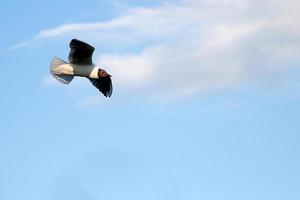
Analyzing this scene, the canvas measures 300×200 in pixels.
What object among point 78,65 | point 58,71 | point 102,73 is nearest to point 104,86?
point 102,73

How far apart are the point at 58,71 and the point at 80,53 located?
5.84 ft

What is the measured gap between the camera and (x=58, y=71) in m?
53.3

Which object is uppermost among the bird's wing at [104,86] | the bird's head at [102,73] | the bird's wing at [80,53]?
the bird's wing at [80,53]

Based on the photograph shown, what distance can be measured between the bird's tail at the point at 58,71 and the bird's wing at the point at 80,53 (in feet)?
2.28

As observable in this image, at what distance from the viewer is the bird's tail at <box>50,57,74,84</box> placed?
5289 centimetres

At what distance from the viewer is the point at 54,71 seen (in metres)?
53.5

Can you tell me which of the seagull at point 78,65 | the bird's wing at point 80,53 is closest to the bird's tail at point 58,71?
the seagull at point 78,65

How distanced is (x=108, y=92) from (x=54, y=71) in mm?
4109

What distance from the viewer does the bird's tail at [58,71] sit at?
52888mm

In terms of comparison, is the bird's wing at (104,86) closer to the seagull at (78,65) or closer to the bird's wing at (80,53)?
the seagull at (78,65)

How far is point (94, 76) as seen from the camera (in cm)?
5316

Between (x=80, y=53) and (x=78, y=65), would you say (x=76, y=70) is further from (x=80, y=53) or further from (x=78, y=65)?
(x=80, y=53)

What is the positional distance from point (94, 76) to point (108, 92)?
2.76 meters

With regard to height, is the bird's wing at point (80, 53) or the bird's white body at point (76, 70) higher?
the bird's wing at point (80, 53)
